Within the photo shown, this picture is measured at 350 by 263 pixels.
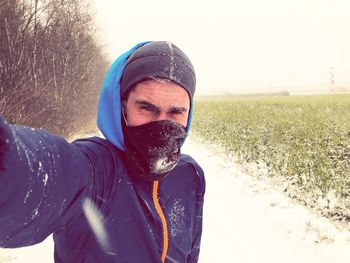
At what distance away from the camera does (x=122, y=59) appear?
1.35m

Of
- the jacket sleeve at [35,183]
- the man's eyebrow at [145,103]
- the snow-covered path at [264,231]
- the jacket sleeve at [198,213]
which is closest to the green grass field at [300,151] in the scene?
the snow-covered path at [264,231]

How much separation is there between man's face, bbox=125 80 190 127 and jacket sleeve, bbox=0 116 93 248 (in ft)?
1.26

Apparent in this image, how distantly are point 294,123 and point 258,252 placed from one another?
8.47m

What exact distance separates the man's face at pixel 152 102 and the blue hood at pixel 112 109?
6cm

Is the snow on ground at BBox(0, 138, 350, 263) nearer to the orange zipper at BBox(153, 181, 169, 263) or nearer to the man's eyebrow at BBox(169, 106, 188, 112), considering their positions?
the orange zipper at BBox(153, 181, 169, 263)

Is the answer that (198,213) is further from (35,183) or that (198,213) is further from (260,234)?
(260,234)

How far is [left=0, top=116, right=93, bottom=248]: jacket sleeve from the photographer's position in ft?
2.02

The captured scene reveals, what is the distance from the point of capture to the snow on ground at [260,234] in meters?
3.58

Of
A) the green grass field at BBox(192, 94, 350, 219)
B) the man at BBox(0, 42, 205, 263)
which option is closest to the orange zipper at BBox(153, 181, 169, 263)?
Answer: the man at BBox(0, 42, 205, 263)

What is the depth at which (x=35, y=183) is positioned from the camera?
69cm

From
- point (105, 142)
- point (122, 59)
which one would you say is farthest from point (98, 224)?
point (122, 59)

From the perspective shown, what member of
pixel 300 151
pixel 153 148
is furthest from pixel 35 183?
pixel 300 151

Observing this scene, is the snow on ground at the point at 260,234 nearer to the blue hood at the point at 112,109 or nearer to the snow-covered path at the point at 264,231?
the snow-covered path at the point at 264,231

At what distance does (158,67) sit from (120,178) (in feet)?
1.55
